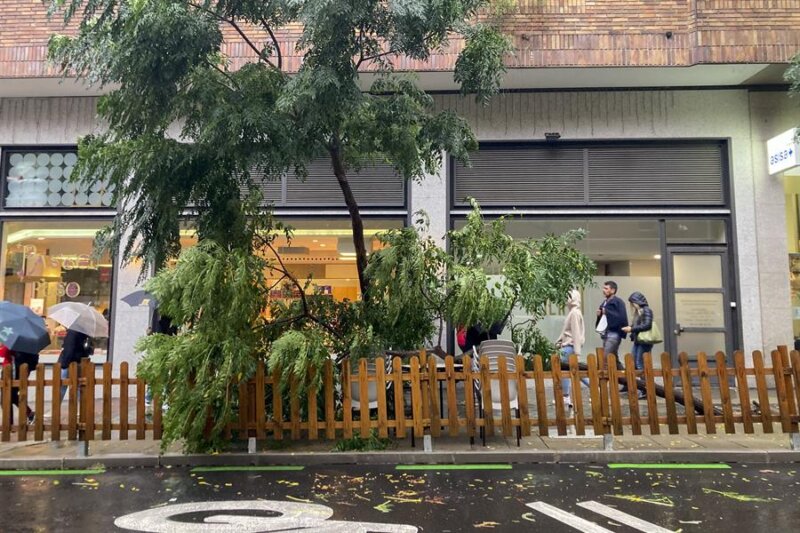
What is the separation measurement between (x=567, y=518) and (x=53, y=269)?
1133 cm

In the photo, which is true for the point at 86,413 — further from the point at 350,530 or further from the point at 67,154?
the point at 67,154

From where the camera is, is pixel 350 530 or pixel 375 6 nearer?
pixel 350 530

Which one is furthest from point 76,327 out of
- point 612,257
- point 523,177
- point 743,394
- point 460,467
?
point 612,257

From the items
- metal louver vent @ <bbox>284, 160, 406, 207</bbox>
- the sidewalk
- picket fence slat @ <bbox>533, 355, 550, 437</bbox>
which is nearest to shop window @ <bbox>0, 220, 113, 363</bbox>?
metal louver vent @ <bbox>284, 160, 406, 207</bbox>

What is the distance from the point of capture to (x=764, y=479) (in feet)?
19.3

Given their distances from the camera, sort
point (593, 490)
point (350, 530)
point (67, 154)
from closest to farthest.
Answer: point (350, 530)
point (593, 490)
point (67, 154)

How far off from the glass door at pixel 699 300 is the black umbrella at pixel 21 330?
10761 mm

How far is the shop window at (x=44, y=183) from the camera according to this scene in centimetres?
1221

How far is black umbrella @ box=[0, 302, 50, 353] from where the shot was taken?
26.4 feet

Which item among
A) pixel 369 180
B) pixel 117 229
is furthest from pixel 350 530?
pixel 369 180

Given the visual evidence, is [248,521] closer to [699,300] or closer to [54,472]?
[54,472]

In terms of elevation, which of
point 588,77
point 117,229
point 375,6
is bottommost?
point 117,229

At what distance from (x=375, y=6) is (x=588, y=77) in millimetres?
6028

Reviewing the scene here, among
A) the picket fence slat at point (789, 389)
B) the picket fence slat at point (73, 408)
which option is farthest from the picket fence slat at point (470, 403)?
the picket fence slat at point (73, 408)
